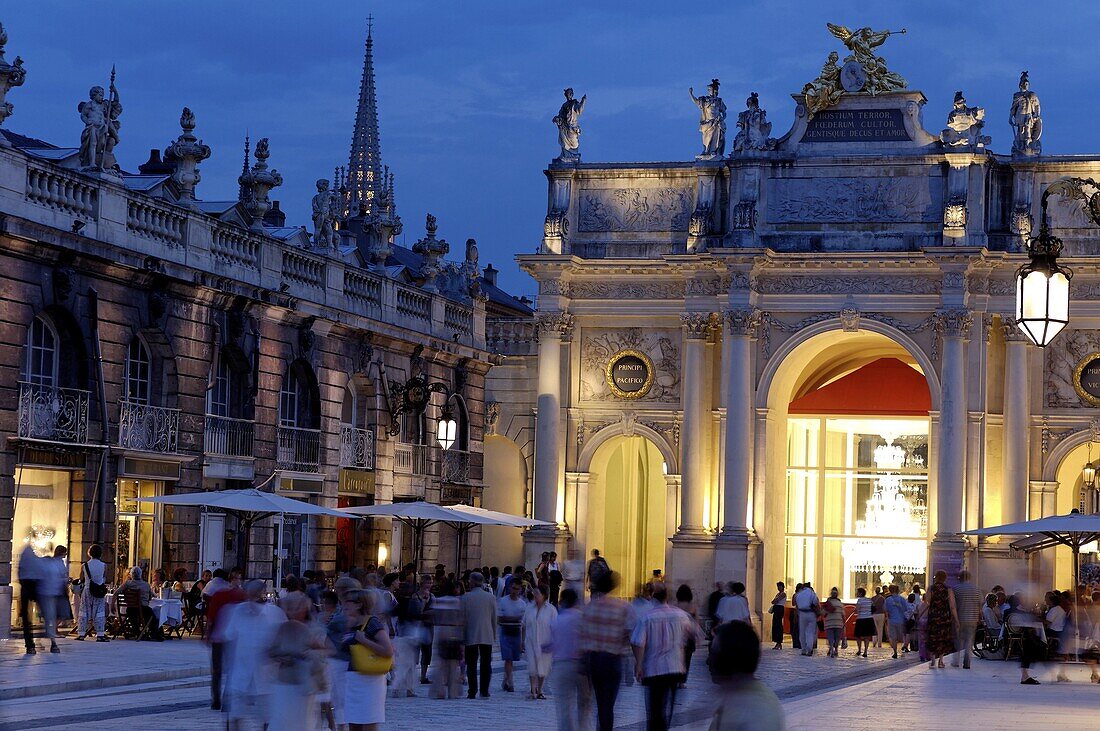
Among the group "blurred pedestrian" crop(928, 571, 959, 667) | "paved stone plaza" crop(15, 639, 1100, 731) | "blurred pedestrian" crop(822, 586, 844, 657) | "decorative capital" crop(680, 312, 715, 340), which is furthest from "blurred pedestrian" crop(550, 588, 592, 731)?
"decorative capital" crop(680, 312, 715, 340)

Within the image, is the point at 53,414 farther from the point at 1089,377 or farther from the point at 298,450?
the point at 1089,377

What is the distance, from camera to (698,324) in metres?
46.2

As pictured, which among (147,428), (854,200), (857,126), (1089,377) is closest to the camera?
(147,428)

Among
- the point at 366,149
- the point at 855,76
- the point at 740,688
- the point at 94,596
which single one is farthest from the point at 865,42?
the point at 366,149

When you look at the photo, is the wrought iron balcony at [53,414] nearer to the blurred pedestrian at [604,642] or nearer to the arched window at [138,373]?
the arched window at [138,373]

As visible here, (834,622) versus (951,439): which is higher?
(951,439)

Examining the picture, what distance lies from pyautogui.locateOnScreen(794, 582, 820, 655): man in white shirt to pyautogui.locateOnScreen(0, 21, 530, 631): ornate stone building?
797 cm

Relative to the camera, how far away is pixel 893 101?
4575cm

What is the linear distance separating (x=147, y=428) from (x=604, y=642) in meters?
15.4

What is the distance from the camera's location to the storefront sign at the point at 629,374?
47750 mm

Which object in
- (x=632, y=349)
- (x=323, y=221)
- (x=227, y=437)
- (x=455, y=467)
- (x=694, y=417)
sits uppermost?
(x=323, y=221)

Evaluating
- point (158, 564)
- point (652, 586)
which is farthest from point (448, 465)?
point (652, 586)

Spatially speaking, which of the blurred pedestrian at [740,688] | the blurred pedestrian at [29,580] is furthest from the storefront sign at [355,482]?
the blurred pedestrian at [740,688]

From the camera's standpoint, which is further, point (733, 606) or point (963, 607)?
point (963, 607)
